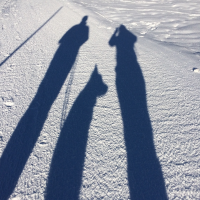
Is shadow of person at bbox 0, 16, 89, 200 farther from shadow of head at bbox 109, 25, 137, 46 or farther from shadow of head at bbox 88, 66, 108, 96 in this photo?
shadow of head at bbox 109, 25, 137, 46

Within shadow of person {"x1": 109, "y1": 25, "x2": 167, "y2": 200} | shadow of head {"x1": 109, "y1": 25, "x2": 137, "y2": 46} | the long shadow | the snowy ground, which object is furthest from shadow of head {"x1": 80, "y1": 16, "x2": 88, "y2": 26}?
the long shadow

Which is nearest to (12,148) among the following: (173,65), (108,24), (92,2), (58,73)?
(58,73)

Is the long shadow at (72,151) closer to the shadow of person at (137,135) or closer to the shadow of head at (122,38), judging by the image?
the shadow of person at (137,135)

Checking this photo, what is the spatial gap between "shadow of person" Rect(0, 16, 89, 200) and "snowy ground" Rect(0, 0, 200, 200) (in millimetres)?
15

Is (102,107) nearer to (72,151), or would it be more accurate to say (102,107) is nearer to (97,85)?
(97,85)

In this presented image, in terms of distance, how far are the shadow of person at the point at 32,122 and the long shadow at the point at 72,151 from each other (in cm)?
40

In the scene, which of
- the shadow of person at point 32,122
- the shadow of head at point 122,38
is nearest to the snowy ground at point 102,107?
the shadow of person at point 32,122

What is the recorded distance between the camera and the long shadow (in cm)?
189

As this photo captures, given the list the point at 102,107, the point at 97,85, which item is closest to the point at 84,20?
the point at 97,85

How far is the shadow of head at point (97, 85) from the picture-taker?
308 cm

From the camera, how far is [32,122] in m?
2.57

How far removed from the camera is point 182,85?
324 cm

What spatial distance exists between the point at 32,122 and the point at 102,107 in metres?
1.13

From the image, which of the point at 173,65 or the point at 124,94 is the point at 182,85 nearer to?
the point at 173,65
